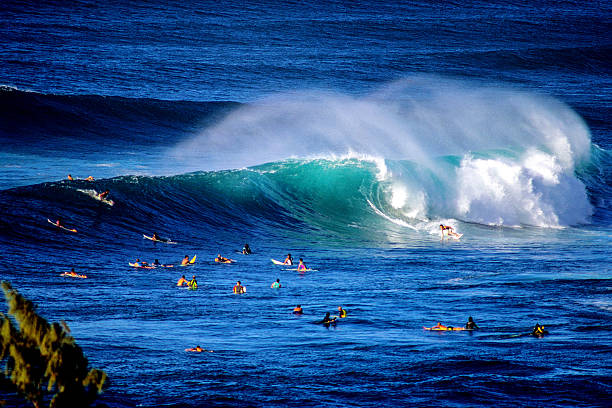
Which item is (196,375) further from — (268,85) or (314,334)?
(268,85)

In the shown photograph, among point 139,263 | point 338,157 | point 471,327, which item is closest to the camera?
point 471,327

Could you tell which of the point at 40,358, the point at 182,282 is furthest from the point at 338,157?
the point at 40,358

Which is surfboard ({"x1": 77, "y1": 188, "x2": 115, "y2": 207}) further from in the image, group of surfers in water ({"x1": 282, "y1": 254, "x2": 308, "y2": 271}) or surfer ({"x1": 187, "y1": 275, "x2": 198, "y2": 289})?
surfer ({"x1": 187, "y1": 275, "x2": 198, "y2": 289})

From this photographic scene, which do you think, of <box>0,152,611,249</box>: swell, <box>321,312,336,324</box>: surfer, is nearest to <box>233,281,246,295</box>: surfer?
<box>321,312,336,324</box>: surfer

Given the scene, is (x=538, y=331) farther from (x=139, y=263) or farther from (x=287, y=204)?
(x=287, y=204)

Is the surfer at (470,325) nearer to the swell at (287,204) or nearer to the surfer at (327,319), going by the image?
the surfer at (327,319)
